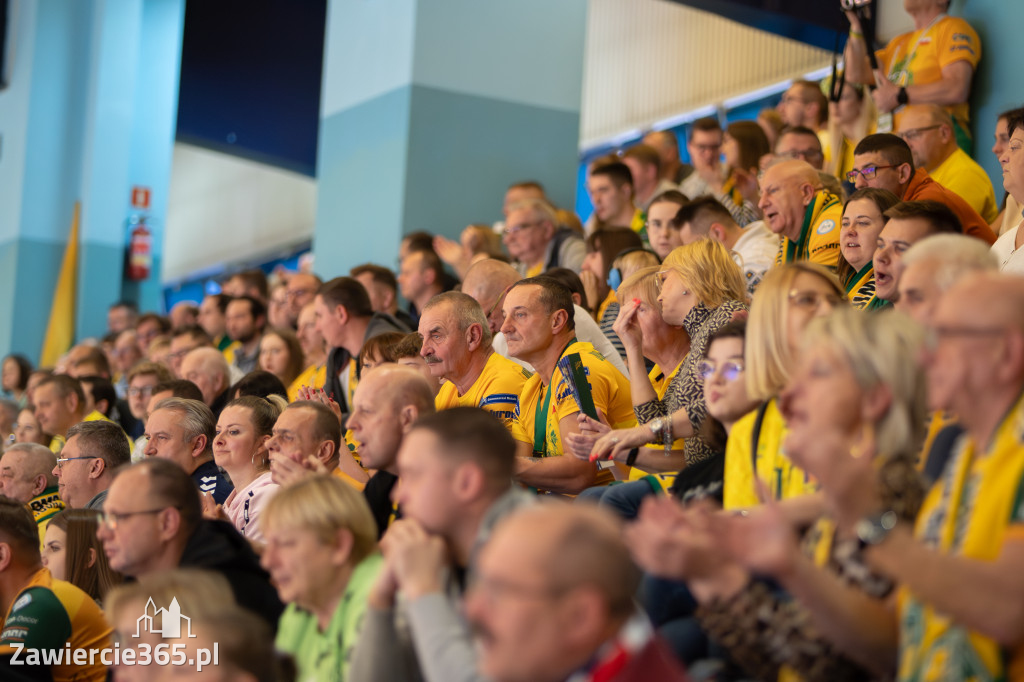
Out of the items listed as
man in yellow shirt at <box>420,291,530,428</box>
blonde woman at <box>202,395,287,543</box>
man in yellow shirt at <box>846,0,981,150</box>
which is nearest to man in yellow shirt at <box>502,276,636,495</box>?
man in yellow shirt at <box>420,291,530,428</box>

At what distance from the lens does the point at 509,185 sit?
7.61 metres

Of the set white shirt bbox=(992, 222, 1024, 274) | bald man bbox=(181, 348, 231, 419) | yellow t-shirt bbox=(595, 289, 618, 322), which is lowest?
bald man bbox=(181, 348, 231, 419)

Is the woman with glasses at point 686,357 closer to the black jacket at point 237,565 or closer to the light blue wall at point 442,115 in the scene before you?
the black jacket at point 237,565

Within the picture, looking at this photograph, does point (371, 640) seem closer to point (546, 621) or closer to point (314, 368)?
point (546, 621)

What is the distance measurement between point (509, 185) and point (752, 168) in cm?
186

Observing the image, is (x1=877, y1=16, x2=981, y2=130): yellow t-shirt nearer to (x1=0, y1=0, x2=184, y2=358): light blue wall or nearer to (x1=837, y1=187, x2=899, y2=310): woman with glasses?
(x1=837, y1=187, x2=899, y2=310): woman with glasses

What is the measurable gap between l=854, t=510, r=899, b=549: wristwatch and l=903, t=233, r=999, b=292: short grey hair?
68 cm

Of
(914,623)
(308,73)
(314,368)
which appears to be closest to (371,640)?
(914,623)

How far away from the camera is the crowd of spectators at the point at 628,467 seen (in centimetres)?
186

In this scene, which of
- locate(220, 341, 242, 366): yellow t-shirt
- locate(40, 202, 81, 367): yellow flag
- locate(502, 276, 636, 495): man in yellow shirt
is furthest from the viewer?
locate(40, 202, 81, 367): yellow flag

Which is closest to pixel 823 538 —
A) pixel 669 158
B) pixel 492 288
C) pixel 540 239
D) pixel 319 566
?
pixel 319 566

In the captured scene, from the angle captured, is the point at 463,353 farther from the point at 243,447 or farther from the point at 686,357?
the point at 686,357

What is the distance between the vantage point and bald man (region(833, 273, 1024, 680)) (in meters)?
1.74

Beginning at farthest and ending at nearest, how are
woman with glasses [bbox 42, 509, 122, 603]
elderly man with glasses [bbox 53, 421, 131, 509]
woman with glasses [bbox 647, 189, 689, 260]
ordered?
woman with glasses [bbox 647, 189, 689, 260] → elderly man with glasses [bbox 53, 421, 131, 509] → woman with glasses [bbox 42, 509, 122, 603]
